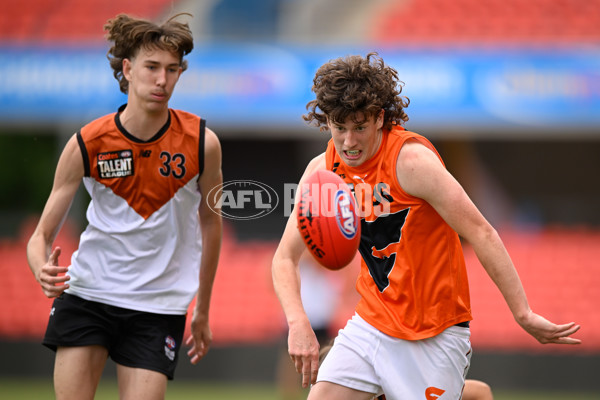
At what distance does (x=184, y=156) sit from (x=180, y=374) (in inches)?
278

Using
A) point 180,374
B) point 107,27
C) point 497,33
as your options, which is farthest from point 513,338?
point 107,27

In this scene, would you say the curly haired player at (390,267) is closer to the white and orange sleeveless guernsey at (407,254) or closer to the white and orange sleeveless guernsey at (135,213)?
the white and orange sleeveless guernsey at (407,254)

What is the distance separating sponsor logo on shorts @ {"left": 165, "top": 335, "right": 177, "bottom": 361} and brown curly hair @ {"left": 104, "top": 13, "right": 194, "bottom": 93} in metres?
1.50

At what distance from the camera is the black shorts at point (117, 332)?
13.2ft

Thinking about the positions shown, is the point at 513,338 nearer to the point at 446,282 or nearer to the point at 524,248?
the point at 524,248

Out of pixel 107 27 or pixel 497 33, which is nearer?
pixel 107 27

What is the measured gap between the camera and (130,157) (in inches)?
163

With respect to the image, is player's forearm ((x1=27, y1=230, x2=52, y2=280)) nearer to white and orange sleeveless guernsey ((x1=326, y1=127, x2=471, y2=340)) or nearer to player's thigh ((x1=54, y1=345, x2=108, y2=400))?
player's thigh ((x1=54, y1=345, x2=108, y2=400))

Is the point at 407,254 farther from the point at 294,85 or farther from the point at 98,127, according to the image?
the point at 294,85

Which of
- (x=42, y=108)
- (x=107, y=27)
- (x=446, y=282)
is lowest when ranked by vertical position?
(x=446, y=282)

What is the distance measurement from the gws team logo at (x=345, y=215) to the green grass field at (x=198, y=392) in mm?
6087

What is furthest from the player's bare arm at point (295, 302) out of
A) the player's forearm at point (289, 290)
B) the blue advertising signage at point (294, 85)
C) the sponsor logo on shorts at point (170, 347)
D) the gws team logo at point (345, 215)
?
the blue advertising signage at point (294, 85)

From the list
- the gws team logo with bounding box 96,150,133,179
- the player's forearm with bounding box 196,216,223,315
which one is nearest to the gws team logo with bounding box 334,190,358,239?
the player's forearm with bounding box 196,216,223,315

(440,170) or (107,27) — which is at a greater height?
(107,27)
